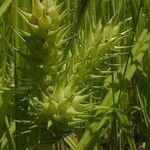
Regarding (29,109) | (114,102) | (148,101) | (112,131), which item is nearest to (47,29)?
(29,109)

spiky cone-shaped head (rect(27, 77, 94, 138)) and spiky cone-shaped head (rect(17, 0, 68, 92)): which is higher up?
spiky cone-shaped head (rect(17, 0, 68, 92))

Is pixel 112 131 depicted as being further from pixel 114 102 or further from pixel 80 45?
pixel 80 45

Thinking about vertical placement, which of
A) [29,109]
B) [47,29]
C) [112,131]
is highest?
[47,29]

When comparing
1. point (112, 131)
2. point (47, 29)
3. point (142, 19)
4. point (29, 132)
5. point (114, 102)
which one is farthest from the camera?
point (142, 19)

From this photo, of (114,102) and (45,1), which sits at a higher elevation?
(45,1)

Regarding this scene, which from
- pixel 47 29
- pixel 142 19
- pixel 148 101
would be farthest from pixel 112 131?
pixel 47 29

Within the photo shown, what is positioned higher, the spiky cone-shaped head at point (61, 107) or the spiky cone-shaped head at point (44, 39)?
the spiky cone-shaped head at point (44, 39)

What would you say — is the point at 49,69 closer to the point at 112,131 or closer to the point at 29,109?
the point at 29,109

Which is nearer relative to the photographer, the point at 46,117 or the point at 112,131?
the point at 46,117

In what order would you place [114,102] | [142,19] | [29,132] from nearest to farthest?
[29,132], [114,102], [142,19]
